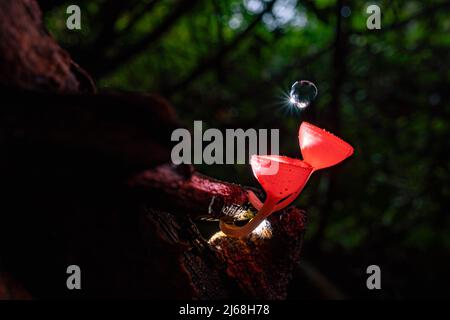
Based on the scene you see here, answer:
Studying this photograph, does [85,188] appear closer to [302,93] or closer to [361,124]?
[302,93]

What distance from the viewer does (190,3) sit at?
461cm

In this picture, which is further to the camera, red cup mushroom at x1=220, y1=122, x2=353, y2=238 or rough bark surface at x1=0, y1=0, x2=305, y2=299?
red cup mushroom at x1=220, y1=122, x2=353, y2=238

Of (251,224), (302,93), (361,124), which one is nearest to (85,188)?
(251,224)

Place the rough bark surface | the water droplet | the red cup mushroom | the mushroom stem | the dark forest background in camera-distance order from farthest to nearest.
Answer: the dark forest background → the water droplet → the mushroom stem → the red cup mushroom → the rough bark surface

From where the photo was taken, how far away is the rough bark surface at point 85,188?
1401 mm

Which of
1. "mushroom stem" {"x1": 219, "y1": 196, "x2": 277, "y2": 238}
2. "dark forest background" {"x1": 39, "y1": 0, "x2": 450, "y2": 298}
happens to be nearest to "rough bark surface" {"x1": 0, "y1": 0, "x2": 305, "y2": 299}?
"mushroom stem" {"x1": 219, "y1": 196, "x2": 277, "y2": 238}

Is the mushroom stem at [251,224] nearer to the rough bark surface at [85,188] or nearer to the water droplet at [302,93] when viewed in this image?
the rough bark surface at [85,188]

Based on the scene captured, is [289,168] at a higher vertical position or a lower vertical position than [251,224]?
higher

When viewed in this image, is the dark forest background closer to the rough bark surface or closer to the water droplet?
the water droplet

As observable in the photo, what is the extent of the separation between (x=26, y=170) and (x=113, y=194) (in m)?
0.34

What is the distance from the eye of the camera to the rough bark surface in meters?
1.40

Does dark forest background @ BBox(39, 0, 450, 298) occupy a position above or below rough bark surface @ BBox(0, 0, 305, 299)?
above

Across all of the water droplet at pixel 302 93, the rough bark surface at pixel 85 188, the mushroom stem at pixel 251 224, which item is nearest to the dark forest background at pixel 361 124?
the water droplet at pixel 302 93

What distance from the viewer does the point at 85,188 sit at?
1.56m
